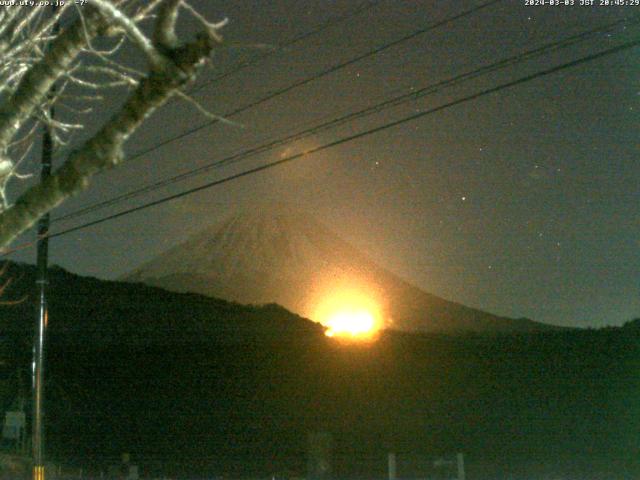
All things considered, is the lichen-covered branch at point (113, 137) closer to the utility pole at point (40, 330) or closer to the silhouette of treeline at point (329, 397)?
the utility pole at point (40, 330)

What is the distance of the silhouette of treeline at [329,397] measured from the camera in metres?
34.9

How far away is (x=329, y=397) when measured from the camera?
41.8m

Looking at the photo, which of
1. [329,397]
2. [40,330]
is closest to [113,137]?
[40,330]

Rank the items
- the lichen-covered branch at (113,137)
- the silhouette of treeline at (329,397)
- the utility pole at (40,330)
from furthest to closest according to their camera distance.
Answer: the silhouette of treeline at (329,397), the utility pole at (40,330), the lichen-covered branch at (113,137)

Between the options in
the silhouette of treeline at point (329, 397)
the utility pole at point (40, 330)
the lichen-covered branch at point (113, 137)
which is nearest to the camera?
the lichen-covered branch at point (113, 137)

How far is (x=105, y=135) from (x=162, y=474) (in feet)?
97.5

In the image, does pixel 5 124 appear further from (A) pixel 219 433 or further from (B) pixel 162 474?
(A) pixel 219 433

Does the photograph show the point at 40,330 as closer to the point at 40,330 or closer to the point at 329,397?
the point at 40,330

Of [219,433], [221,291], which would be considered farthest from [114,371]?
[221,291]

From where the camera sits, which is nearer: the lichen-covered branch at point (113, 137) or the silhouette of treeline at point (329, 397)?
the lichen-covered branch at point (113, 137)

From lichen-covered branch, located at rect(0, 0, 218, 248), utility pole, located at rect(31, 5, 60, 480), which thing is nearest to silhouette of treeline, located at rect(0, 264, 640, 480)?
utility pole, located at rect(31, 5, 60, 480)

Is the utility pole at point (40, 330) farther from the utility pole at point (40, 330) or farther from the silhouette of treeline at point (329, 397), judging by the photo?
the silhouette of treeline at point (329, 397)

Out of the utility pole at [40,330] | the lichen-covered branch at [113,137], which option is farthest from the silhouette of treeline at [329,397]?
the lichen-covered branch at [113,137]

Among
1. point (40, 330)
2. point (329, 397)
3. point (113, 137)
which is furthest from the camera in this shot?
point (329, 397)
